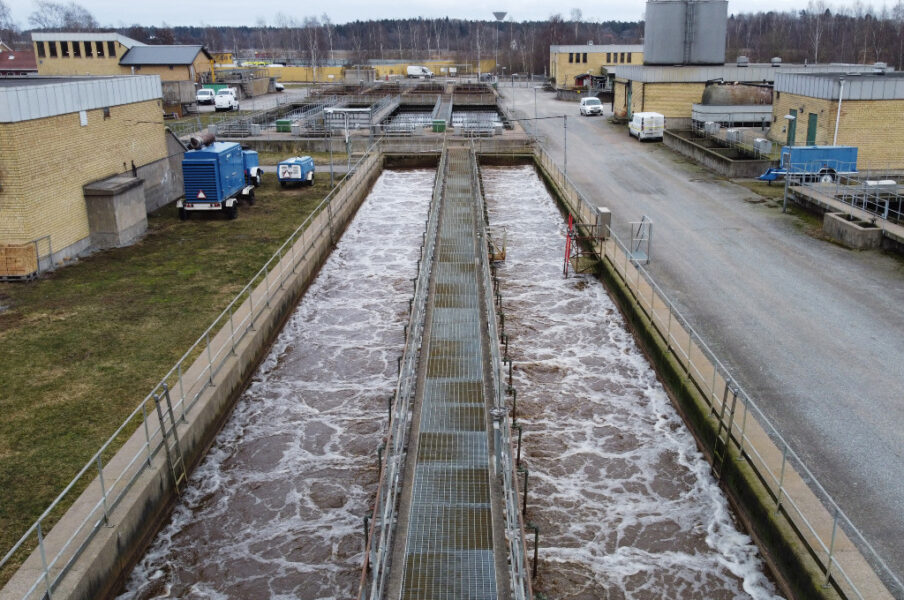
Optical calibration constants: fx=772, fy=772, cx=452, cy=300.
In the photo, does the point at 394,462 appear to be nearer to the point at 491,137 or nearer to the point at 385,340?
the point at 385,340

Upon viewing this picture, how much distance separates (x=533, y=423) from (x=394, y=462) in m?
4.46

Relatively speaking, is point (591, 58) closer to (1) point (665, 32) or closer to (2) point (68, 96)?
(1) point (665, 32)

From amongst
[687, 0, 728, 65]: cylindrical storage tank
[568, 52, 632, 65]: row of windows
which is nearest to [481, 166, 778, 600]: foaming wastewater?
[687, 0, 728, 65]: cylindrical storage tank

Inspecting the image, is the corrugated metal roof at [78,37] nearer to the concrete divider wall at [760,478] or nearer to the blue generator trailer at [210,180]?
the blue generator trailer at [210,180]

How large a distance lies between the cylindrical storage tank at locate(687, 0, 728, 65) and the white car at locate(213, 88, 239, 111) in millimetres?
37468

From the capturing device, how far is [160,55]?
240 ft

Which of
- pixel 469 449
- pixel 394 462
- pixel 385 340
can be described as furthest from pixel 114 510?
pixel 385 340

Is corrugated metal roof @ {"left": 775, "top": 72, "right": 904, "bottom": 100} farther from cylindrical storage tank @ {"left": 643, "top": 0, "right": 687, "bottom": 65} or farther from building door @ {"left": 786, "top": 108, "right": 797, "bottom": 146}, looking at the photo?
cylindrical storage tank @ {"left": 643, "top": 0, "right": 687, "bottom": 65}

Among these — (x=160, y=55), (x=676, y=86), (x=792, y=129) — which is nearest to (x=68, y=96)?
(x=792, y=129)

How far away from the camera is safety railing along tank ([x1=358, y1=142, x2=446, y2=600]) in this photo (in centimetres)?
959

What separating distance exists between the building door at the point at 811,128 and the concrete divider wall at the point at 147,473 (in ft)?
80.3

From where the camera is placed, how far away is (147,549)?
11719 millimetres

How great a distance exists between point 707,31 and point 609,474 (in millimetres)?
49245

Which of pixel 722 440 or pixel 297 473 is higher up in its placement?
pixel 722 440
